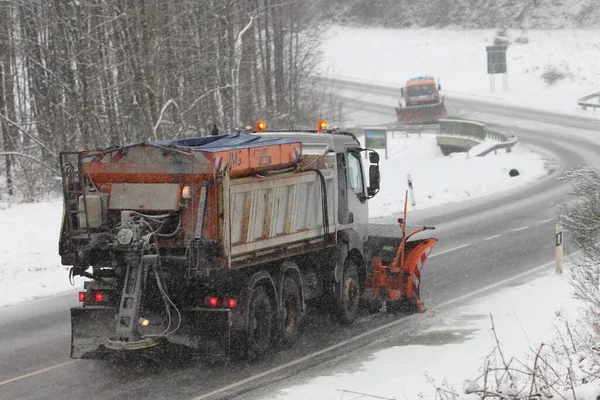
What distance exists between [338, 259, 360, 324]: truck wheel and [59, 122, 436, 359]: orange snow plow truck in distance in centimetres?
131

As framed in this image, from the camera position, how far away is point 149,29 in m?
30.7

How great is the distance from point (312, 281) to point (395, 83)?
65294mm

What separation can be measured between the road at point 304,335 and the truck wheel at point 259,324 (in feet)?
0.58

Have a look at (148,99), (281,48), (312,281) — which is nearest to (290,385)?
(312,281)

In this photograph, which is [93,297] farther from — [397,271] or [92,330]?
[397,271]

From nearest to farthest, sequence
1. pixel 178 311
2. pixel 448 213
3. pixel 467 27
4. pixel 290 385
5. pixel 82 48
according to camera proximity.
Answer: pixel 290 385 → pixel 178 311 → pixel 448 213 → pixel 82 48 → pixel 467 27

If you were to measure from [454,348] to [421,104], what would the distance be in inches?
1858

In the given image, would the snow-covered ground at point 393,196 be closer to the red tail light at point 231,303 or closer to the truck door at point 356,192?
the truck door at point 356,192

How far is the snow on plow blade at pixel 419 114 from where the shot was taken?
56125mm

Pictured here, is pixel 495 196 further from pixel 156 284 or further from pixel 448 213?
pixel 156 284

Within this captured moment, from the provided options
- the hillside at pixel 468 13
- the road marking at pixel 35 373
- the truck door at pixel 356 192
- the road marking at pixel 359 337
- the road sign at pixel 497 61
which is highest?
the hillside at pixel 468 13

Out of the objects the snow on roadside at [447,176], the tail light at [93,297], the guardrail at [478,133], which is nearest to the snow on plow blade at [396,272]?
the tail light at [93,297]

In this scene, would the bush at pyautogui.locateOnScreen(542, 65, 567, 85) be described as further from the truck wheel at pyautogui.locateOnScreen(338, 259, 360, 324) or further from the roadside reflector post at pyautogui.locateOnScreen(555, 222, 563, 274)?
the truck wheel at pyautogui.locateOnScreen(338, 259, 360, 324)

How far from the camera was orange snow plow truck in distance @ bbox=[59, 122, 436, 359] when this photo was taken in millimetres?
10805
